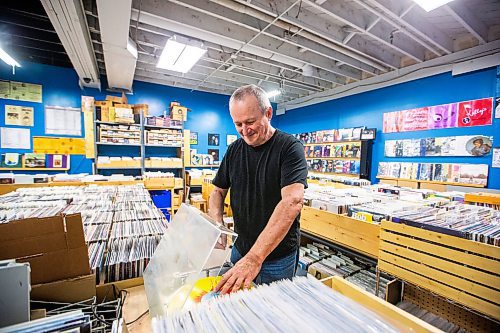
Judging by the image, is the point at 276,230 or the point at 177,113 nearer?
the point at 276,230

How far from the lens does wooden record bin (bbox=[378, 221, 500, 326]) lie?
49.0 inches

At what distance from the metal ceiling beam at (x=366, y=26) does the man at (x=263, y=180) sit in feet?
7.64

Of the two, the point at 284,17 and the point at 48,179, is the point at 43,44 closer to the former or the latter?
the point at 48,179

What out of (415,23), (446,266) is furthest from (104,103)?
(446,266)

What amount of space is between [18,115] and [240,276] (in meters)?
6.53

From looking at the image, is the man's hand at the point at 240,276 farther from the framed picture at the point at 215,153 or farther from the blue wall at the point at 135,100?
the framed picture at the point at 215,153

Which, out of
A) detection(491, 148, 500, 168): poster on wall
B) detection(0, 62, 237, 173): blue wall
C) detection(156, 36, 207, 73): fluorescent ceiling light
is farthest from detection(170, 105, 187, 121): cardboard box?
detection(491, 148, 500, 168): poster on wall

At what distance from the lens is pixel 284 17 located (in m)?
3.12

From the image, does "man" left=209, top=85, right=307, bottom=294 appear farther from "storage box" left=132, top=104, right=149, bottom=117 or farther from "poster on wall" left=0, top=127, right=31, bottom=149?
"poster on wall" left=0, top=127, right=31, bottom=149

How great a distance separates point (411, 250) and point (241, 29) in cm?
372

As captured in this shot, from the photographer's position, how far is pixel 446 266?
1394mm

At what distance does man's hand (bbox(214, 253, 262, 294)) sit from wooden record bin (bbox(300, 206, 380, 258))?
4.57ft

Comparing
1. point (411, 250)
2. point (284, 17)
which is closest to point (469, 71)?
point (284, 17)

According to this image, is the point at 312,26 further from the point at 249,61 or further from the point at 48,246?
the point at 48,246
